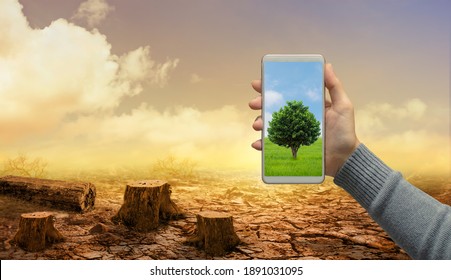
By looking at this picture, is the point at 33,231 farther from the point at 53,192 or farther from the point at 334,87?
the point at 334,87

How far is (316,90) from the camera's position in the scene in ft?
5.19

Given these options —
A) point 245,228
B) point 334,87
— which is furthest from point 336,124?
point 245,228

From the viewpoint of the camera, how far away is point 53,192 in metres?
3.54

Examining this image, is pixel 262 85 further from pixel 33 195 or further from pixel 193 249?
pixel 33 195

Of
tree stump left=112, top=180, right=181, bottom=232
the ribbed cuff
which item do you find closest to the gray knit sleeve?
the ribbed cuff

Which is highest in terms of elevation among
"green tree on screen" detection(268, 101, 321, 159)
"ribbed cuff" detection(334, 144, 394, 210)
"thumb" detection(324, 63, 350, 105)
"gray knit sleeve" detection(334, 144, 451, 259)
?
"thumb" detection(324, 63, 350, 105)

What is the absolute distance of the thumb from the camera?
1558 mm

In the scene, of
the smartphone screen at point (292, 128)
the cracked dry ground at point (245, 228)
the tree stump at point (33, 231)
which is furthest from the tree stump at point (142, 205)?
the smartphone screen at point (292, 128)

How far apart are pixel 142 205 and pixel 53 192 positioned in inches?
36.2

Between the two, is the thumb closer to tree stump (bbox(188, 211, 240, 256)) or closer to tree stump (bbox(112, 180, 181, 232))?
tree stump (bbox(188, 211, 240, 256))

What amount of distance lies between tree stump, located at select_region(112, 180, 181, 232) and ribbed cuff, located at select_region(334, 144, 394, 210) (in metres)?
1.79

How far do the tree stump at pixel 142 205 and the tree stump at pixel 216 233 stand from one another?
0.46 metres

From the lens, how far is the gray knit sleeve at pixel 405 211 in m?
1.22

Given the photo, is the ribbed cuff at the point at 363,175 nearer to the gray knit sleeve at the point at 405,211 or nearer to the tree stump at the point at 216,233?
the gray knit sleeve at the point at 405,211
